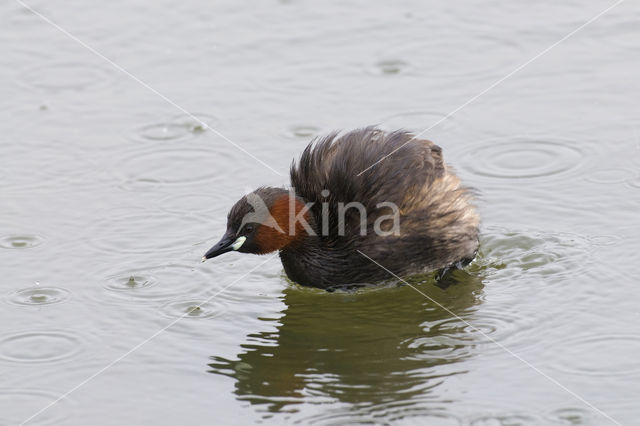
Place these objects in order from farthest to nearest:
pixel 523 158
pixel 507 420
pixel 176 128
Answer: pixel 176 128, pixel 523 158, pixel 507 420

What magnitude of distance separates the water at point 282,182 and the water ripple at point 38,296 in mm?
17

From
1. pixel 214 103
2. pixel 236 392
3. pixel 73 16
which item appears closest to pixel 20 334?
pixel 236 392

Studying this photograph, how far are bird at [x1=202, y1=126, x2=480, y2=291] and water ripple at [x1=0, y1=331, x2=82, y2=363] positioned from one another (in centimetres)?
117

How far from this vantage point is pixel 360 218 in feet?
23.4

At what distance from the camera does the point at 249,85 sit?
9453mm

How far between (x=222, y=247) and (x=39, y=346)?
1.29 m

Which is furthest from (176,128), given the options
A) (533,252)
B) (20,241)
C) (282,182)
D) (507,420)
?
(507,420)

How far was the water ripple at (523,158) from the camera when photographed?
8086 mm

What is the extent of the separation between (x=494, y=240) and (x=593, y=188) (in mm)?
905

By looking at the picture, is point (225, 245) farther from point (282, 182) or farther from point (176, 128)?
point (176, 128)

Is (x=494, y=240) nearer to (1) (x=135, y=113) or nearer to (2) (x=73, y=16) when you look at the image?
(1) (x=135, y=113)

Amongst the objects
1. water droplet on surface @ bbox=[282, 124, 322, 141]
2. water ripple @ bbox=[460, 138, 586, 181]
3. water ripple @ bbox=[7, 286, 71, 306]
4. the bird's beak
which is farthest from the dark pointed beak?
water ripple @ bbox=[460, 138, 586, 181]

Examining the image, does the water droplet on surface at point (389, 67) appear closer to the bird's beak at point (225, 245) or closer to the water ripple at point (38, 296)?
the bird's beak at point (225, 245)

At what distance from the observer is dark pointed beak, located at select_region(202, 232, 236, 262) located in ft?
22.5
